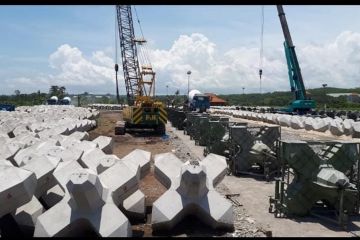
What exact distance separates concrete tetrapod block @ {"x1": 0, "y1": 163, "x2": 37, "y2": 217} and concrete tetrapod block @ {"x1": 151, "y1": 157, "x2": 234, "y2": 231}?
80.8 inches

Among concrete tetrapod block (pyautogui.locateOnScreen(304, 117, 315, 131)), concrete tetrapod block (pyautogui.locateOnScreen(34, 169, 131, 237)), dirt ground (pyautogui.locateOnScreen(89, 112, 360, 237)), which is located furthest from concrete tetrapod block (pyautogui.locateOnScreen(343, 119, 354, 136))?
concrete tetrapod block (pyautogui.locateOnScreen(34, 169, 131, 237))

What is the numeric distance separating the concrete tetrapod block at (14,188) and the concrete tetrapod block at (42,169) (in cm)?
81

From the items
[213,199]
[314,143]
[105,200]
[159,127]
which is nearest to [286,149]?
[314,143]

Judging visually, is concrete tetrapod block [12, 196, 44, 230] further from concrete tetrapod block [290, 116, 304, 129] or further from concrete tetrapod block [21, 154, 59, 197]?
concrete tetrapod block [290, 116, 304, 129]

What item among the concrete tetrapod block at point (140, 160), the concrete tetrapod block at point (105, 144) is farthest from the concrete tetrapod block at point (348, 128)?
the concrete tetrapod block at point (140, 160)

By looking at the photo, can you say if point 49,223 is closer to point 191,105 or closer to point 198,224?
point 198,224

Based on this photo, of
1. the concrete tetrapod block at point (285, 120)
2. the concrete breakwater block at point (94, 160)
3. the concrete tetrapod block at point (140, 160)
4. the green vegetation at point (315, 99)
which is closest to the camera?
the concrete breakwater block at point (94, 160)

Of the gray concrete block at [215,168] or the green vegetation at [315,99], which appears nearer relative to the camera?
the gray concrete block at [215,168]

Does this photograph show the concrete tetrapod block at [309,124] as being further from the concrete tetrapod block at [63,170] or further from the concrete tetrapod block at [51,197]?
the concrete tetrapod block at [63,170]

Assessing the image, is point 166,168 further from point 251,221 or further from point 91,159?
point 251,221

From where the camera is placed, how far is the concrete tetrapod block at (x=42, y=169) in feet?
24.1

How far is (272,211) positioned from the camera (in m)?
8.42
